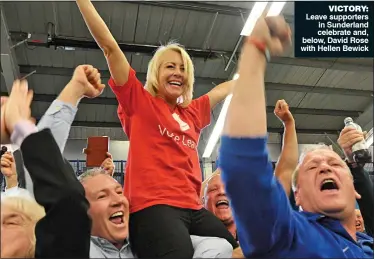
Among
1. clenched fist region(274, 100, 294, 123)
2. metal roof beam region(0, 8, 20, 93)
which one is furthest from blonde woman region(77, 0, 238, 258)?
metal roof beam region(0, 8, 20, 93)

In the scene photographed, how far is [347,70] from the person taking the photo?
6.66 meters

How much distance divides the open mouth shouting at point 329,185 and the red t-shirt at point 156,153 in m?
0.44

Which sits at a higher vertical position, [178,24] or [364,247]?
[178,24]

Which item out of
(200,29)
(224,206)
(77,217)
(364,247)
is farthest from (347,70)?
(77,217)

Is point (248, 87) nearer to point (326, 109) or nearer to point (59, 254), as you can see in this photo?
point (59, 254)

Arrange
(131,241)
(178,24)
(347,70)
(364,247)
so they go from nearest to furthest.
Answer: (364,247) → (131,241) → (178,24) → (347,70)

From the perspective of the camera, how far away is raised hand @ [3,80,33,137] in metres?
0.80

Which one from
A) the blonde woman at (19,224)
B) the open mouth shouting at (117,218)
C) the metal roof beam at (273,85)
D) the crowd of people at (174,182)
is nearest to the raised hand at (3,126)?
the crowd of people at (174,182)

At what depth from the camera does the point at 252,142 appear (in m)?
0.81

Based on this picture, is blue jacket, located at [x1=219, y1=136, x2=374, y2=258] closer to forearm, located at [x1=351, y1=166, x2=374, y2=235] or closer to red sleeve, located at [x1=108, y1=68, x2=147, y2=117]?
forearm, located at [x1=351, y1=166, x2=374, y2=235]

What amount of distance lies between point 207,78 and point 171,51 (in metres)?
5.24

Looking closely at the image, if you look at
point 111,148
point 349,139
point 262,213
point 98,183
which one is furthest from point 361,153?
point 111,148

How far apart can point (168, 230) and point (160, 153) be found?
0.29 metres

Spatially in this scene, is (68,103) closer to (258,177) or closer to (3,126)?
(3,126)
